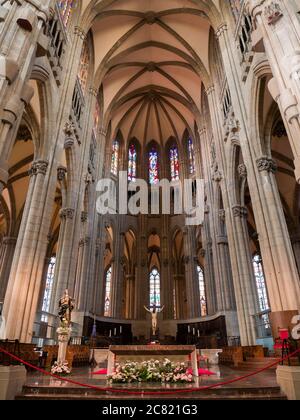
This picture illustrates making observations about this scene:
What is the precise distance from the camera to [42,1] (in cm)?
977

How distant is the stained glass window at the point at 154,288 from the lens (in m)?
27.7

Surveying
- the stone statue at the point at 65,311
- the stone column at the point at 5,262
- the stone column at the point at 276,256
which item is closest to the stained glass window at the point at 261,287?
the stone column at the point at 276,256

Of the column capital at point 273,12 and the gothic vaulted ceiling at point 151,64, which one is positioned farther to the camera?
the gothic vaulted ceiling at point 151,64

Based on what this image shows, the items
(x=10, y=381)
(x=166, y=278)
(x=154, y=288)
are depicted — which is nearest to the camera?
(x=10, y=381)

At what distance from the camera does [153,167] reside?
31078mm

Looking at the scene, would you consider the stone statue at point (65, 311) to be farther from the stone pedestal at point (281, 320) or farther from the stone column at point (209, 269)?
the stone column at point (209, 269)

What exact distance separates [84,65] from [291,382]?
21.0 m

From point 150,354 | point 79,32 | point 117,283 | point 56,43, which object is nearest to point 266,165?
point 150,354

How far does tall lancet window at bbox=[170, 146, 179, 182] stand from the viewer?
29906 millimetres

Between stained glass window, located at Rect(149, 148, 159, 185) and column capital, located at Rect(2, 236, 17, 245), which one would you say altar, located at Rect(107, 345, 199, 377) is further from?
stained glass window, located at Rect(149, 148, 159, 185)

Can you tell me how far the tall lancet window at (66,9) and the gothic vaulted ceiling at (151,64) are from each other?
Result: 229 centimetres

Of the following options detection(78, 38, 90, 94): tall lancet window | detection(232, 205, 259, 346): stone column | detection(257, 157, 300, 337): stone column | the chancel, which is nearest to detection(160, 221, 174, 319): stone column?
the chancel

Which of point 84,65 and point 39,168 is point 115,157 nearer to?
point 84,65

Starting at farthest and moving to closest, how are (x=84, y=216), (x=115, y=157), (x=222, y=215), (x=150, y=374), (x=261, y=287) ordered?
(x=115, y=157)
(x=261, y=287)
(x=222, y=215)
(x=84, y=216)
(x=150, y=374)
